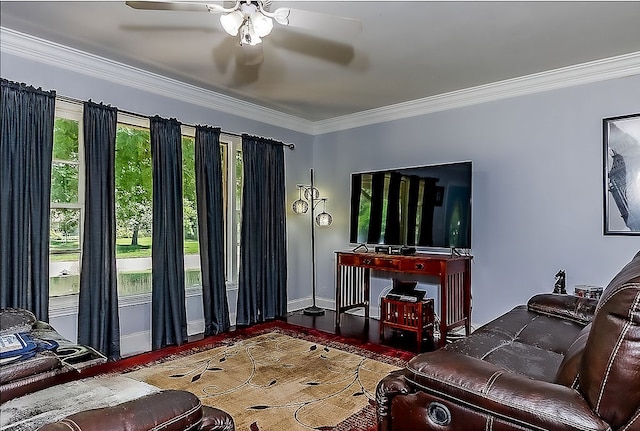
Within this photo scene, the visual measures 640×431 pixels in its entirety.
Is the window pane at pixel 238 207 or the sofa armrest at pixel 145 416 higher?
the window pane at pixel 238 207

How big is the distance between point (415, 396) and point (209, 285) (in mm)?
3003

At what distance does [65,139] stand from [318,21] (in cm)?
249

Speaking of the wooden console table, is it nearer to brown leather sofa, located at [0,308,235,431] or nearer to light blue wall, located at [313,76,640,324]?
light blue wall, located at [313,76,640,324]

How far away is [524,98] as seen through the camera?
3.88 meters

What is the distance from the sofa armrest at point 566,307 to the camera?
2.56 m

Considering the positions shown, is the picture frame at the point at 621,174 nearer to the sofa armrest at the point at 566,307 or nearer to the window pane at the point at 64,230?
the sofa armrest at the point at 566,307

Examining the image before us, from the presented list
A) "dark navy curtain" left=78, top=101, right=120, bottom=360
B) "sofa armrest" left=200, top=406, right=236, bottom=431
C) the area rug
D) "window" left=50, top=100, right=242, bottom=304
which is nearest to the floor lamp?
"window" left=50, top=100, right=242, bottom=304

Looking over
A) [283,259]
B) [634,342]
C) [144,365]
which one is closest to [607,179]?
[634,342]

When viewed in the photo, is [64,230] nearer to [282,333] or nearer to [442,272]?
[282,333]

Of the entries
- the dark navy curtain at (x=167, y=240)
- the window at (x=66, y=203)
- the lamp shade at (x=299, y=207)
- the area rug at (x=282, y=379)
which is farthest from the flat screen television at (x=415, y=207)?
the window at (x=66, y=203)

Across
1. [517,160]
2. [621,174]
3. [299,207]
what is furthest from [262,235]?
[621,174]

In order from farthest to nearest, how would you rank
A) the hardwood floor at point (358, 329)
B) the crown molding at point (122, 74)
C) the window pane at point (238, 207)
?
the window pane at point (238, 207) < the hardwood floor at point (358, 329) < the crown molding at point (122, 74)

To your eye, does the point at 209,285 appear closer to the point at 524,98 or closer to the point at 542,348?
the point at 542,348

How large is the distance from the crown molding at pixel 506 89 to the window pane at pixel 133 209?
2.46m
